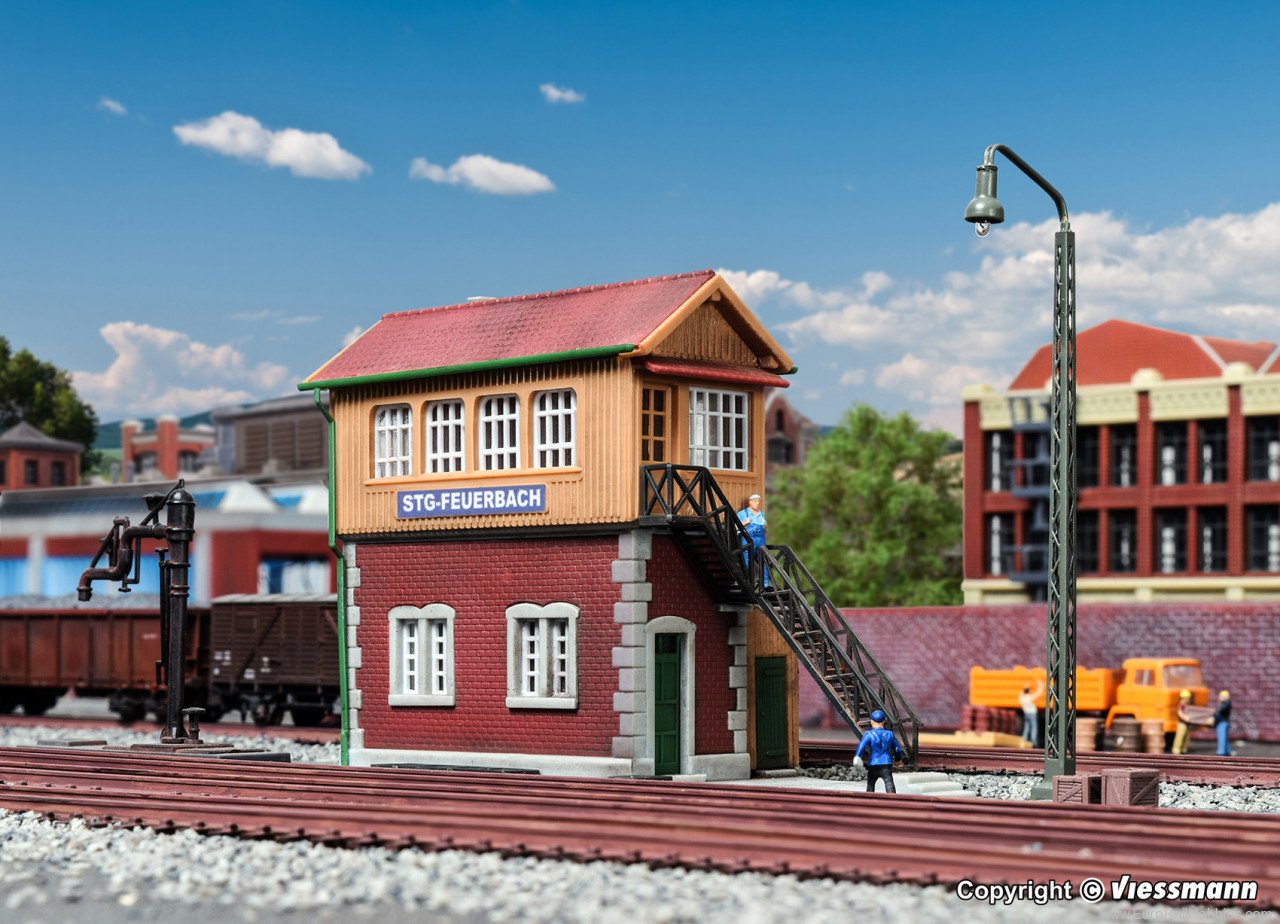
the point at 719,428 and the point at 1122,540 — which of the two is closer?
the point at 719,428

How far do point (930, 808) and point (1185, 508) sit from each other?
48.0 m

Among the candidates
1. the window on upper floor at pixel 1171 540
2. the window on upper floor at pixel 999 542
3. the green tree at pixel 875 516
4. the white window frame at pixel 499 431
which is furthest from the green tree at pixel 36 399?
the white window frame at pixel 499 431

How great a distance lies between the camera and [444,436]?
2738 centimetres

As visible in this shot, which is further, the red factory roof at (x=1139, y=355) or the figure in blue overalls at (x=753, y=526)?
the red factory roof at (x=1139, y=355)

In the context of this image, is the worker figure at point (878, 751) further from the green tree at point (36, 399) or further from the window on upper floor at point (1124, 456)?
the green tree at point (36, 399)

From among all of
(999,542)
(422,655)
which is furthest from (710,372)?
(999,542)

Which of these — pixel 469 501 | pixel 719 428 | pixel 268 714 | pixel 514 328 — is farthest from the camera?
pixel 268 714

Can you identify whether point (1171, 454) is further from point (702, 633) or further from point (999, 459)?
point (702, 633)

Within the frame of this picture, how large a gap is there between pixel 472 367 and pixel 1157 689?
1917cm

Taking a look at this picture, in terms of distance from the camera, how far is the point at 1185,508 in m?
62.8

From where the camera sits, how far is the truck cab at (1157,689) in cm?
3856

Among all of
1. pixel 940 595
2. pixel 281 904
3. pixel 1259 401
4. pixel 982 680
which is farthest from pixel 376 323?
pixel 940 595

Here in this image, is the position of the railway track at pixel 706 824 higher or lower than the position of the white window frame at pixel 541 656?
lower

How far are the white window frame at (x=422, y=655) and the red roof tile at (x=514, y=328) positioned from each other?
3.68 metres
